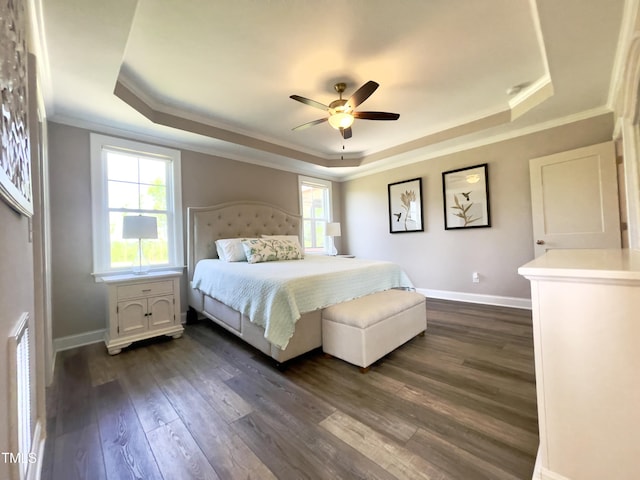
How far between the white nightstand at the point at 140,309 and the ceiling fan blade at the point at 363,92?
2.56m

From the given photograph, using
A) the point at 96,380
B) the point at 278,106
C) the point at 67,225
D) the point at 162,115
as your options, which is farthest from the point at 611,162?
the point at 67,225

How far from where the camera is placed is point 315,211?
535 centimetres

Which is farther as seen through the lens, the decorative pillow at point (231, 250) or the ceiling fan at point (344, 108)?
the decorative pillow at point (231, 250)

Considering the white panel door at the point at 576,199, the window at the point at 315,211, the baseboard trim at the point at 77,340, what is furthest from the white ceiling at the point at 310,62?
the baseboard trim at the point at 77,340

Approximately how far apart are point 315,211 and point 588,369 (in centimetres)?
466

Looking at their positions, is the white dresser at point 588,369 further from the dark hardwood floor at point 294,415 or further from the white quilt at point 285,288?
the white quilt at point 285,288

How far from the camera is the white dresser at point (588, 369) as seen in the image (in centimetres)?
88

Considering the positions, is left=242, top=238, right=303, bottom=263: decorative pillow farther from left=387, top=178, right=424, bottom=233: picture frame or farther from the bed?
left=387, top=178, right=424, bottom=233: picture frame

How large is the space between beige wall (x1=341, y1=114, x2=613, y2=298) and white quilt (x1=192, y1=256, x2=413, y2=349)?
5.27 ft

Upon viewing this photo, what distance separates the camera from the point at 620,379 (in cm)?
89

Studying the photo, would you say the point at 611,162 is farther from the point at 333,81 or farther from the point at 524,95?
→ the point at 333,81

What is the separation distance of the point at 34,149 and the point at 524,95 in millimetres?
4342

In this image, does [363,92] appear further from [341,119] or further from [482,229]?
[482,229]

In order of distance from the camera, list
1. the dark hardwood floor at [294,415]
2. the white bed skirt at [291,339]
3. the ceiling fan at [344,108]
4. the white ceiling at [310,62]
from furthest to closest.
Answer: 1. the ceiling fan at [344,108]
2. the white bed skirt at [291,339]
3. the white ceiling at [310,62]
4. the dark hardwood floor at [294,415]
